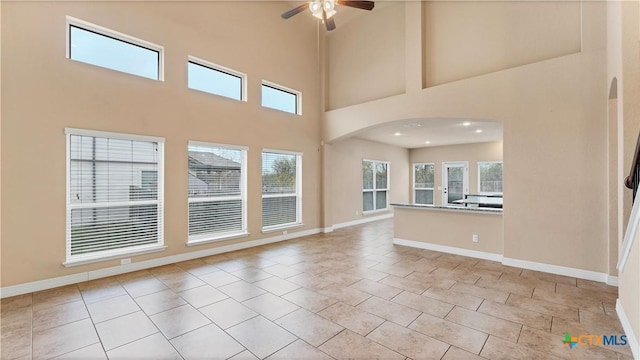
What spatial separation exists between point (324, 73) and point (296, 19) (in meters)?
1.42

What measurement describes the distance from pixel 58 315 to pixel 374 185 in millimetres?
8121

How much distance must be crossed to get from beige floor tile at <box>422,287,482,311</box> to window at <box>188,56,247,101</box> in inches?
189

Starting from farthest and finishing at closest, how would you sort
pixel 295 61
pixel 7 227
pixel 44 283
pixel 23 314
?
pixel 295 61, pixel 44 283, pixel 7 227, pixel 23 314

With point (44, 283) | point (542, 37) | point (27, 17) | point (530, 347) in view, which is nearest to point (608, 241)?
point (530, 347)

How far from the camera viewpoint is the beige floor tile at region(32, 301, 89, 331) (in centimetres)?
260

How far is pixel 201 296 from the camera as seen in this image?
3207 millimetres

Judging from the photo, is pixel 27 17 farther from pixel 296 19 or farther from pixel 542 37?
pixel 542 37

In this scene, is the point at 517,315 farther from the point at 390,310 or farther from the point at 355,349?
the point at 355,349

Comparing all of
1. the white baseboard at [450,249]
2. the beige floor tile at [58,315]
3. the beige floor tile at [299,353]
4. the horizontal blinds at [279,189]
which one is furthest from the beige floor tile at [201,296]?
the white baseboard at [450,249]

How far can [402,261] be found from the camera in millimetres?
4574

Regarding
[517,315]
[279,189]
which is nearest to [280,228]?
[279,189]

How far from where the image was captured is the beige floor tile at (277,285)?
11.0 feet

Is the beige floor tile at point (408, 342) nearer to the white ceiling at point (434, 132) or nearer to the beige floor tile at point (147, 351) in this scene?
the beige floor tile at point (147, 351)

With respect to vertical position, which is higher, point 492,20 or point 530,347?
point 492,20
